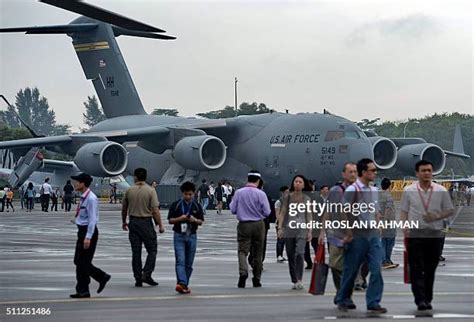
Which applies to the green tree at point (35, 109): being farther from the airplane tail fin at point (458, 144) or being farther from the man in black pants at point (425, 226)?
the man in black pants at point (425, 226)

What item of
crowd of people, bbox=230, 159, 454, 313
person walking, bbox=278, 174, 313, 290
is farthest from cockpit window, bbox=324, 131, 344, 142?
crowd of people, bbox=230, 159, 454, 313

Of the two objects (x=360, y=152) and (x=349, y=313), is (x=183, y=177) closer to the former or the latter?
(x=360, y=152)

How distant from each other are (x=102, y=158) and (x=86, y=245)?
1266 inches

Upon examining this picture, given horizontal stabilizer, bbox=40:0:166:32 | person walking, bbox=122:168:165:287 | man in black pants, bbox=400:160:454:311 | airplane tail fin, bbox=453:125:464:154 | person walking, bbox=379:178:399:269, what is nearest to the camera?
man in black pants, bbox=400:160:454:311

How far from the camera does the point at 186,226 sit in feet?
56.2

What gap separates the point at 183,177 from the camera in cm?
5188

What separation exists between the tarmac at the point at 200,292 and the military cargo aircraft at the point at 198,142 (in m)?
19.3

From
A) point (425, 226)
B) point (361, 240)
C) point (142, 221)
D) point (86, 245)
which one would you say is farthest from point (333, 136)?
point (361, 240)

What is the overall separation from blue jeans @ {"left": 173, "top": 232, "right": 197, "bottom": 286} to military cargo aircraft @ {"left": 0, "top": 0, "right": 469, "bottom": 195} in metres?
28.2

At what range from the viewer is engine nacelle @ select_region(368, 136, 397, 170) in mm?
49500

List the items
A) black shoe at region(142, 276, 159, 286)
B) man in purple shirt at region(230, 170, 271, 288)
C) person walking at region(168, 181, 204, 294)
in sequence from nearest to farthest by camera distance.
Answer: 1. person walking at region(168, 181, 204, 294)
2. black shoe at region(142, 276, 159, 286)
3. man in purple shirt at region(230, 170, 271, 288)

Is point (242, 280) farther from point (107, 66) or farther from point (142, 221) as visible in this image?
point (107, 66)

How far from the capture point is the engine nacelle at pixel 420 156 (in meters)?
51.1

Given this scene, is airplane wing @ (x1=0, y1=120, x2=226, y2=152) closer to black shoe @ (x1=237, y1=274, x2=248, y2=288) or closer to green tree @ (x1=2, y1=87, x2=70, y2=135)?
black shoe @ (x1=237, y1=274, x2=248, y2=288)
